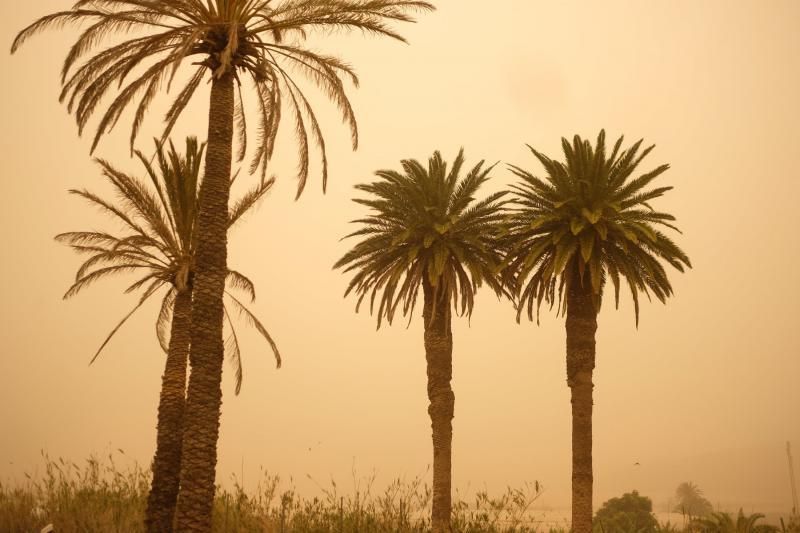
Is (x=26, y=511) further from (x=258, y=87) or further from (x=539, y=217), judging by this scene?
(x=539, y=217)

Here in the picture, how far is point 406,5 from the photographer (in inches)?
733

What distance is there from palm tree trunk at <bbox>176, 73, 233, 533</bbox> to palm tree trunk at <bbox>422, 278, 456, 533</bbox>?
12597 mm

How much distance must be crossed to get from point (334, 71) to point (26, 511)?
1342 cm

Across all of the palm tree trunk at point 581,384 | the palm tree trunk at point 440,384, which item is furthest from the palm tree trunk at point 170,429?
the palm tree trunk at point 581,384

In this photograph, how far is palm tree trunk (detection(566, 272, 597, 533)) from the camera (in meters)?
23.2

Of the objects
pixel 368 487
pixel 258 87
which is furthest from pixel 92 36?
pixel 368 487

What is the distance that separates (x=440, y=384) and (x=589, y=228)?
322 inches

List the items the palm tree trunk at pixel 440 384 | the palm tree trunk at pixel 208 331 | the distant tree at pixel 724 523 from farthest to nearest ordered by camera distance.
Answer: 1. the palm tree trunk at pixel 440 384
2. the distant tree at pixel 724 523
3. the palm tree trunk at pixel 208 331

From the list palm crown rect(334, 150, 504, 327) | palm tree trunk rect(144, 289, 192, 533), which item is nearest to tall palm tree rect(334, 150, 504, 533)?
palm crown rect(334, 150, 504, 327)

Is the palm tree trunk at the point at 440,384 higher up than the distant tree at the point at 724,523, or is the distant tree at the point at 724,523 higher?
the palm tree trunk at the point at 440,384

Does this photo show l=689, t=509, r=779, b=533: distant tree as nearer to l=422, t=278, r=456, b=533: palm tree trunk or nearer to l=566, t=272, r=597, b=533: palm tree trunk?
l=566, t=272, r=597, b=533: palm tree trunk

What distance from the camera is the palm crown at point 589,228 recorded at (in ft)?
80.0

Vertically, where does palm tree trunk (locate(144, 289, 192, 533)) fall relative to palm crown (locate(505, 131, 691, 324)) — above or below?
below

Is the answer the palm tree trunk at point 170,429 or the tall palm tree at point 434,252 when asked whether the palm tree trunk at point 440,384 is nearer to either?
the tall palm tree at point 434,252
